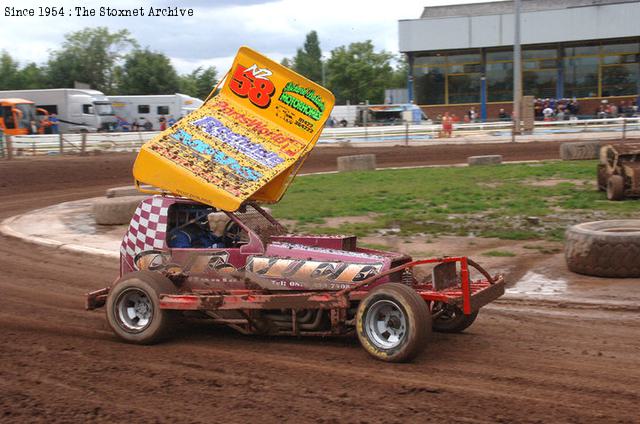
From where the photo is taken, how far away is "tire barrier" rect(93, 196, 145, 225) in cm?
1323

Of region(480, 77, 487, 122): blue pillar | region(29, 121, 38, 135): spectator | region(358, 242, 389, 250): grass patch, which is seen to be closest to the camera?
region(358, 242, 389, 250): grass patch

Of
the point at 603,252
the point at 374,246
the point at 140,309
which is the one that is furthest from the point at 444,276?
the point at 374,246

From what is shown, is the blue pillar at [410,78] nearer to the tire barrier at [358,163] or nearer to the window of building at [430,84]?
the window of building at [430,84]

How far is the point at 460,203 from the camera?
44.5 feet

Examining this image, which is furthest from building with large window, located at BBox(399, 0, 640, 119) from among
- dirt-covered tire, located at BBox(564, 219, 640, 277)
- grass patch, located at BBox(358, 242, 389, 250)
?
dirt-covered tire, located at BBox(564, 219, 640, 277)

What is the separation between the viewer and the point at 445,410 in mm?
4758

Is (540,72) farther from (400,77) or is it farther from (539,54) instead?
(400,77)

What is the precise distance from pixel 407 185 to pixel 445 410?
12.0 meters

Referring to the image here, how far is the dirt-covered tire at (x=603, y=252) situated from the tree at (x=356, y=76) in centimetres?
6546

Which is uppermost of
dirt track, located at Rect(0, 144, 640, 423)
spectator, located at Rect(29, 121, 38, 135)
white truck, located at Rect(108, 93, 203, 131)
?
white truck, located at Rect(108, 93, 203, 131)

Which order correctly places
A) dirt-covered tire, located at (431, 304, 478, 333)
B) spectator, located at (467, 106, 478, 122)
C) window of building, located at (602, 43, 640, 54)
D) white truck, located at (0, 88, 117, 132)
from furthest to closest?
window of building, located at (602, 43, 640, 54) < white truck, located at (0, 88, 117, 132) < spectator, located at (467, 106, 478, 122) < dirt-covered tire, located at (431, 304, 478, 333)

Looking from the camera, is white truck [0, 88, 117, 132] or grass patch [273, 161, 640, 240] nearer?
grass patch [273, 161, 640, 240]

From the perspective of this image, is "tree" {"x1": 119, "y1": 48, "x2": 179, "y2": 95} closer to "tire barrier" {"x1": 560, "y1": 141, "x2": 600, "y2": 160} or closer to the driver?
"tire barrier" {"x1": 560, "y1": 141, "x2": 600, "y2": 160}

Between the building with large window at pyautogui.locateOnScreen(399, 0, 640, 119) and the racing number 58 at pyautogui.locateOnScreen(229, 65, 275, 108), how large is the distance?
1607 inches
